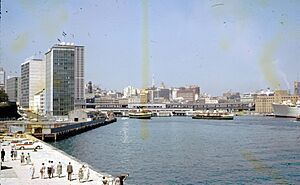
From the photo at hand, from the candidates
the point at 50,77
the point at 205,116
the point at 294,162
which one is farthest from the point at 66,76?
the point at 294,162

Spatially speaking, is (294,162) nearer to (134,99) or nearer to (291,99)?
(291,99)

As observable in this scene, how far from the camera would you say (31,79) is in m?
105

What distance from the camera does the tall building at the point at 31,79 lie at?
330 feet

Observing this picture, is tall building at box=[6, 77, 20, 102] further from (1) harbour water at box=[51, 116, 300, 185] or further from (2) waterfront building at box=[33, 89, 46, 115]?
(1) harbour water at box=[51, 116, 300, 185]

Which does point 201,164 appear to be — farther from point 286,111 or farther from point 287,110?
point 286,111

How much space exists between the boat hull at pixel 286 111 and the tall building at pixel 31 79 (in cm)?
5654

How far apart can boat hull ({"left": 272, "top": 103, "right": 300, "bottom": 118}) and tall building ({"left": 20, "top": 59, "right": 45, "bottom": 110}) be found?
56.5 metres

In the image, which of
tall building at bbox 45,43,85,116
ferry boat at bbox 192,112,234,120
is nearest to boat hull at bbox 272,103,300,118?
ferry boat at bbox 192,112,234,120

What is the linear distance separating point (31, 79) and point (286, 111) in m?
61.5

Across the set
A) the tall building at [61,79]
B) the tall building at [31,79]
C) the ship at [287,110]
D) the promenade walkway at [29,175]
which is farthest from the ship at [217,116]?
the promenade walkway at [29,175]

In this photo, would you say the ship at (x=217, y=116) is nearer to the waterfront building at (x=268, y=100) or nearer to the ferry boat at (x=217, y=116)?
the ferry boat at (x=217, y=116)

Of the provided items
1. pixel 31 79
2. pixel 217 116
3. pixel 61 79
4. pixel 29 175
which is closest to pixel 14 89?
pixel 31 79

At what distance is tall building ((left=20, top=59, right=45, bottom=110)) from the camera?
101 meters

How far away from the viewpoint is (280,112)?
10850cm
